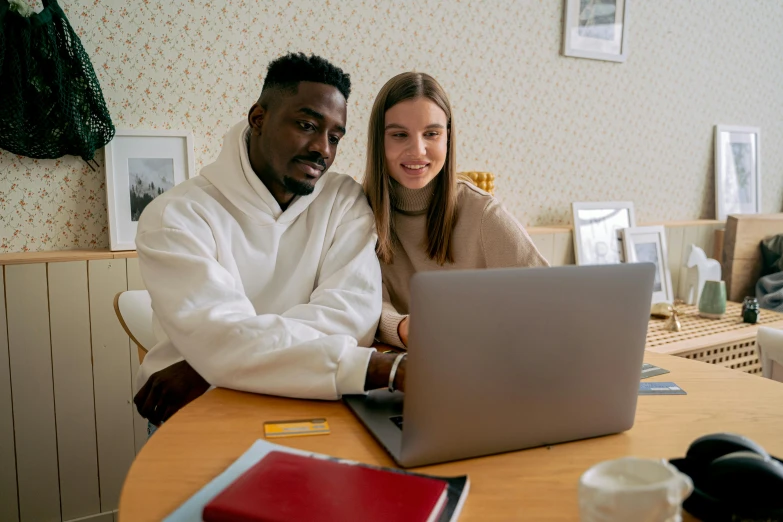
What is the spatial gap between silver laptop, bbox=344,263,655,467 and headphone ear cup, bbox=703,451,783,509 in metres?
0.21

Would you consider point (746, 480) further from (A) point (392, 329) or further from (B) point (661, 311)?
(B) point (661, 311)

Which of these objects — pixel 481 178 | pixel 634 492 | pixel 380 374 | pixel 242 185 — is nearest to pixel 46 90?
pixel 242 185

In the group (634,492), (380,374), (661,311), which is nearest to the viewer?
(634,492)

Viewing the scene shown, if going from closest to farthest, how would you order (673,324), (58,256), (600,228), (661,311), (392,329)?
(392,329)
(58,256)
(673,324)
(661,311)
(600,228)

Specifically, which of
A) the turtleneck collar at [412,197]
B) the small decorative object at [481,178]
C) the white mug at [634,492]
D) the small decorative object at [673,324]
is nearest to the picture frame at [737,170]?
the small decorative object at [673,324]

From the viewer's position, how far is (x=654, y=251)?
2918mm

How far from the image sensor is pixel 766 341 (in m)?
1.73

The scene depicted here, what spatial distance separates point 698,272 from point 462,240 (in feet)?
5.84

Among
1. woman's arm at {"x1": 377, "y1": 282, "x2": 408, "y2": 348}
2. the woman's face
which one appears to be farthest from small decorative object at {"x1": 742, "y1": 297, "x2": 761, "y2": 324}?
woman's arm at {"x1": 377, "y1": 282, "x2": 408, "y2": 348}

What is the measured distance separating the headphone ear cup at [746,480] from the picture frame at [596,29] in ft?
7.78

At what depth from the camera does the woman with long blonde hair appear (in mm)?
1554

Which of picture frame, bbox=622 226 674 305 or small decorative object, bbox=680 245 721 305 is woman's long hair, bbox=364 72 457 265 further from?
small decorative object, bbox=680 245 721 305

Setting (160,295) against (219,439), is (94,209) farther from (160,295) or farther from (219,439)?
(219,439)

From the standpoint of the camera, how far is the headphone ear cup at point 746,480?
0.58 meters
